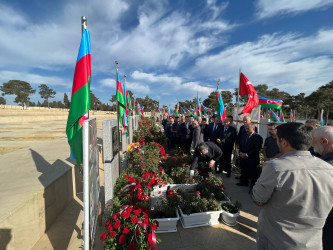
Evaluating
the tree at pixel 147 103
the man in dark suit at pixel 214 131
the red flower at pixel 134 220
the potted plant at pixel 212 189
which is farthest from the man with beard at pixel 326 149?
the tree at pixel 147 103

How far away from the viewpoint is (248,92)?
583 centimetres

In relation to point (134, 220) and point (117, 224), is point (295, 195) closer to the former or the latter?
point (134, 220)

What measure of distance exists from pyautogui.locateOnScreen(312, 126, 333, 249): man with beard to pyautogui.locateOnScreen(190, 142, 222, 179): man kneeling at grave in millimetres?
2215

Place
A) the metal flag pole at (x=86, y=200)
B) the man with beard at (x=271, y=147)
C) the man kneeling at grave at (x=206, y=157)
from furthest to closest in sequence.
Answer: the man kneeling at grave at (x=206, y=157) → the man with beard at (x=271, y=147) → the metal flag pole at (x=86, y=200)

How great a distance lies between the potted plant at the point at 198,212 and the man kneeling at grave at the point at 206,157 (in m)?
0.95

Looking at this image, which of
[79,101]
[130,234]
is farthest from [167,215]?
[79,101]

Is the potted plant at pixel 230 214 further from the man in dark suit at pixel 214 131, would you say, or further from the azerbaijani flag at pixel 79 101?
the man in dark suit at pixel 214 131

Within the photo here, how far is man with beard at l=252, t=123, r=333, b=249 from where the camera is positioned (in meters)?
1.22

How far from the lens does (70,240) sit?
2.52 m

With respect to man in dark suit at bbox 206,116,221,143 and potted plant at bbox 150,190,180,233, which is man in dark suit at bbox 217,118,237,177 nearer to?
man in dark suit at bbox 206,116,221,143

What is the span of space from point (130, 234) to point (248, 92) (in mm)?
5710

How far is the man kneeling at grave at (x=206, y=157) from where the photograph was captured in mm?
3955

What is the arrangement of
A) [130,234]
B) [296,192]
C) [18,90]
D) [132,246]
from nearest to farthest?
[296,192] < [132,246] < [130,234] < [18,90]

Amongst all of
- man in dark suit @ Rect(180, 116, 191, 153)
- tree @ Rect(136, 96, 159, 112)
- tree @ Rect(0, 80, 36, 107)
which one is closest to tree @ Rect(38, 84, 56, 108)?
tree @ Rect(0, 80, 36, 107)
